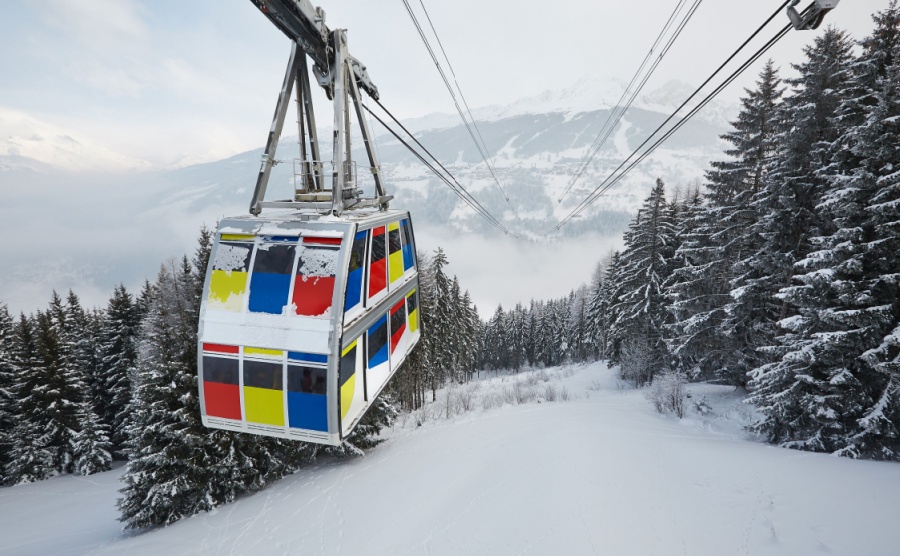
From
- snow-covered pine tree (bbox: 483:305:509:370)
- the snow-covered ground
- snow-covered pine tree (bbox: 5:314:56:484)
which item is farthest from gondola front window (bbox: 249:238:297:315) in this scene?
snow-covered pine tree (bbox: 483:305:509:370)

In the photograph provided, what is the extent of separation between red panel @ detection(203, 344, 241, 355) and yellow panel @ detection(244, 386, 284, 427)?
0.55 meters

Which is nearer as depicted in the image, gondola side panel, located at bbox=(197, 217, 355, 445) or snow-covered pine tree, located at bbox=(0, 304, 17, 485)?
gondola side panel, located at bbox=(197, 217, 355, 445)

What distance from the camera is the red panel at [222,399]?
5.36 metres

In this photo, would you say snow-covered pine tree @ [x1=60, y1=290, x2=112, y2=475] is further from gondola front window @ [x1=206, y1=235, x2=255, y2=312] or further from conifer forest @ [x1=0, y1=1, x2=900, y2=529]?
gondola front window @ [x1=206, y1=235, x2=255, y2=312]

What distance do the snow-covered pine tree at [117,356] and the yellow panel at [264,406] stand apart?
2991 centimetres

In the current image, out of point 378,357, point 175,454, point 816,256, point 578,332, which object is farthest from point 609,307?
point 175,454

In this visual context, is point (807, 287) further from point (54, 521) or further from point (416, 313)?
point (54, 521)

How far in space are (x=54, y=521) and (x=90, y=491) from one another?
491 centimetres

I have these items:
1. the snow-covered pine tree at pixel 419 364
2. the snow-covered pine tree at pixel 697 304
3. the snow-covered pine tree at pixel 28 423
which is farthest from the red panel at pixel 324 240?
the snow-covered pine tree at pixel 28 423

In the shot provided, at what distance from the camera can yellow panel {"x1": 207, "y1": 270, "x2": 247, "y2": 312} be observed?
205 inches

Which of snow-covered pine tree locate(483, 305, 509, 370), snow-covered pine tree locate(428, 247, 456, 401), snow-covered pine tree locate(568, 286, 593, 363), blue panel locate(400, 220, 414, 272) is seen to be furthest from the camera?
snow-covered pine tree locate(483, 305, 509, 370)

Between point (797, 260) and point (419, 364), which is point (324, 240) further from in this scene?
point (419, 364)

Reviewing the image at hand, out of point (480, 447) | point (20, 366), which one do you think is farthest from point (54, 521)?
point (480, 447)

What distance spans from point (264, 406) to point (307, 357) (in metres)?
1.11
